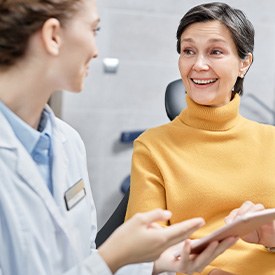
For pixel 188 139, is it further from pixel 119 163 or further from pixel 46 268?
pixel 119 163

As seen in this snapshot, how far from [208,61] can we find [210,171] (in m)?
0.32

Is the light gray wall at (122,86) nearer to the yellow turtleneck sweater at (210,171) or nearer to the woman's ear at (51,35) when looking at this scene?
the yellow turtleneck sweater at (210,171)

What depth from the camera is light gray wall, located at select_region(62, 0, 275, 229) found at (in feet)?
9.41

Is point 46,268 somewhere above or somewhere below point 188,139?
below

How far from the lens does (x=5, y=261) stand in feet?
3.48

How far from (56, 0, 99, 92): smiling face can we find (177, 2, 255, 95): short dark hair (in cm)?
A: 59

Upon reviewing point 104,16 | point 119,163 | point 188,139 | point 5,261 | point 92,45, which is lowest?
point 119,163

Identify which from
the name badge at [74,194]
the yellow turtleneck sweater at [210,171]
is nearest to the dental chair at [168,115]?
the yellow turtleneck sweater at [210,171]

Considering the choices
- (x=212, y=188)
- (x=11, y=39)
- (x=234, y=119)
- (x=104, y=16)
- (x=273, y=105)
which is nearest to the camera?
(x=11, y=39)

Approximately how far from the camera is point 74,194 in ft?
4.02

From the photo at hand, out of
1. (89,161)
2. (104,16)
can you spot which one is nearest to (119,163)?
(89,161)

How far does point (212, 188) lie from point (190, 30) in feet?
1.55

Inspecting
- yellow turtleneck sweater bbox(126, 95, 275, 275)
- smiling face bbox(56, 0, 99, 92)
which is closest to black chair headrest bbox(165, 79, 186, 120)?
yellow turtleneck sweater bbox(126, 95, 275, 275)

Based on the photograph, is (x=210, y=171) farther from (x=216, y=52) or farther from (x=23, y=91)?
(x=23, y=91)
